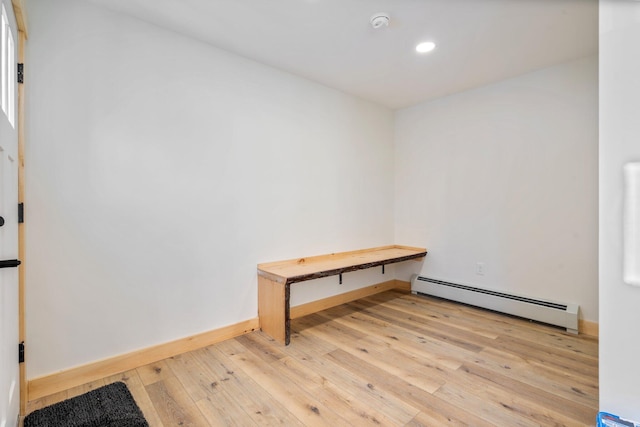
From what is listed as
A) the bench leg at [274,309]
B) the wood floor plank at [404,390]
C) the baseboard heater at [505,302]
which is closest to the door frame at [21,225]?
the bench leg at [274,309]

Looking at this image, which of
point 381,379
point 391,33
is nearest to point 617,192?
point 381,379

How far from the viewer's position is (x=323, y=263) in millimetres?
2973

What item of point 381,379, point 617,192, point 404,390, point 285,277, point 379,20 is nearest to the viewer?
point 617,192

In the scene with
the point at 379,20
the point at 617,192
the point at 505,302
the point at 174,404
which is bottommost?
the point at 174,404

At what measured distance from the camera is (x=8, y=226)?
1.34 m

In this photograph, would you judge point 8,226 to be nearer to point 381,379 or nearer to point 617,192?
point 381,379

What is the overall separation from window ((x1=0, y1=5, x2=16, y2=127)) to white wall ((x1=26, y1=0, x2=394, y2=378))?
0.24 m

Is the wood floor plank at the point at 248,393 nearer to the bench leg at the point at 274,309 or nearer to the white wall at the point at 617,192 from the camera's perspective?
the bench leg at the point at 274,309

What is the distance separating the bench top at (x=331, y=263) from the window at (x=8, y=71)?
1.79 metres

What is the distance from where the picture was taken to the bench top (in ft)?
8.08

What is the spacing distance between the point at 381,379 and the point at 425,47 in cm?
246

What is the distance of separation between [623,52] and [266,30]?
78.3 inches

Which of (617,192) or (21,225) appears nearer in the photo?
(617,192)

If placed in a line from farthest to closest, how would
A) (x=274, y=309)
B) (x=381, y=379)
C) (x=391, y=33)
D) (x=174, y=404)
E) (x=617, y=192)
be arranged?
(x=274, y=309), (x=391, y=33), (x=381, y=379), (x=174, y=404), (x=617, y=192)
